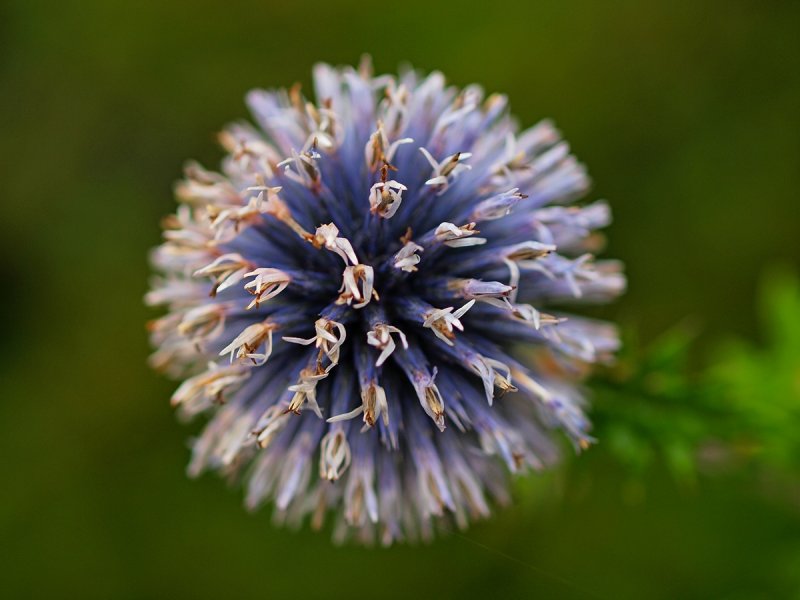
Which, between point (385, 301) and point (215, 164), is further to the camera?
point (215, 164)

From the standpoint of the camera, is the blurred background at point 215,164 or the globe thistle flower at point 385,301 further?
the blurred background at point 215,164

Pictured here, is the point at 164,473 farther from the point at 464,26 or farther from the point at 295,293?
the point at 464,26

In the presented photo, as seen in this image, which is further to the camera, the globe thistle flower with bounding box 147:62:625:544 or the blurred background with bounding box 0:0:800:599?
the blurred background with bounding box 0:0:800:599

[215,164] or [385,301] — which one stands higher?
[215,164]
